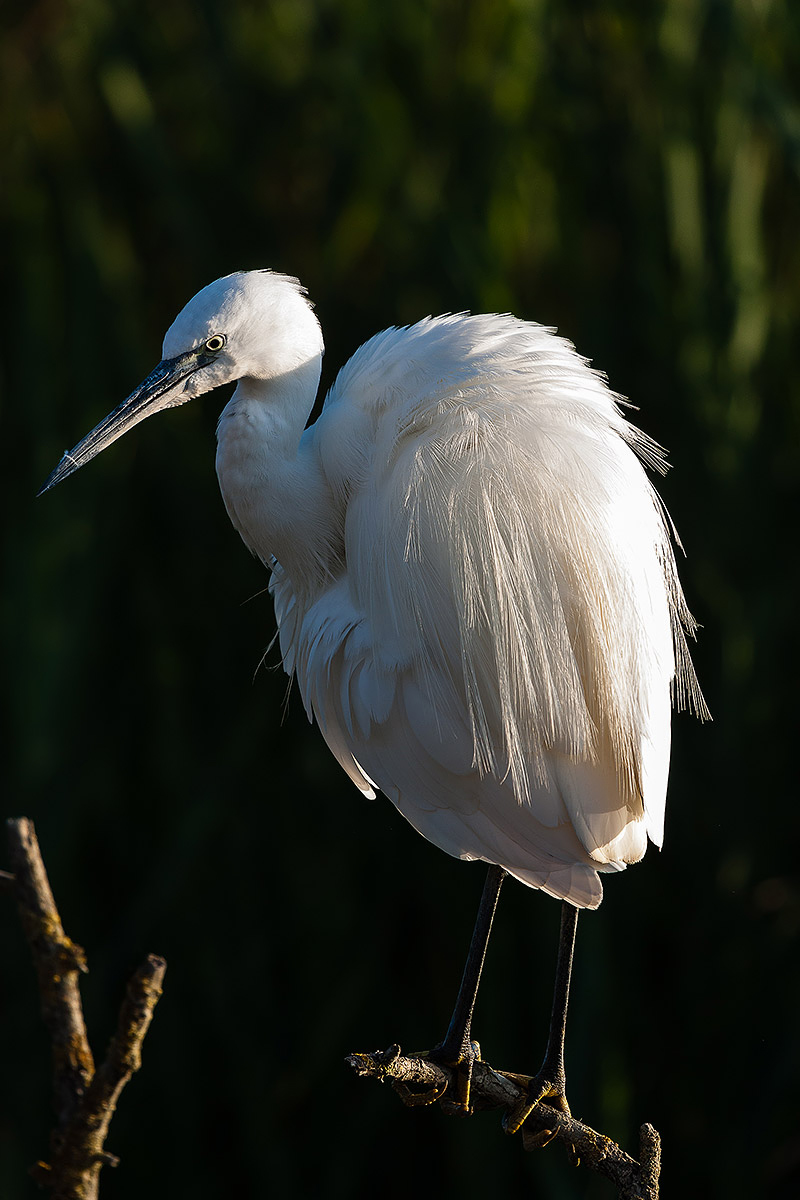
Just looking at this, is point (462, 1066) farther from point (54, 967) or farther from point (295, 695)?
point (295, 695)

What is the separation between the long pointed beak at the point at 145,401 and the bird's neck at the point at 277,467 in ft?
0.24

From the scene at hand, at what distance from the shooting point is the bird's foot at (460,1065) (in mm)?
1054

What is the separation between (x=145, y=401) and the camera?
1.07 meters

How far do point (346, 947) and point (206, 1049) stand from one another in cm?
26

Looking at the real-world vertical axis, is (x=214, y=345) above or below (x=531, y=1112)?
above

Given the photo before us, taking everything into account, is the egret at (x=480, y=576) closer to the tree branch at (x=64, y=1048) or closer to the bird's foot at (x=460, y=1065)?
the bird's foot at (x=460, y=1065)

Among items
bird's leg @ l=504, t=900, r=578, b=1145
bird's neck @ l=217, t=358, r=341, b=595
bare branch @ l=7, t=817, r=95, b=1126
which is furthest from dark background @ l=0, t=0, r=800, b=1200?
bare branch @ l=7, t=817, r=95, b=1126

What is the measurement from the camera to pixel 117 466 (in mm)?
1854

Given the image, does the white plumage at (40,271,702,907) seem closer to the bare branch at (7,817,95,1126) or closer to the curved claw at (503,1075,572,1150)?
the curved claw at (503,1075,572,1150)

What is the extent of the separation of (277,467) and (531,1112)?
634mm

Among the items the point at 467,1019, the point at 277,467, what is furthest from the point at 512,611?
the point at 467,1019

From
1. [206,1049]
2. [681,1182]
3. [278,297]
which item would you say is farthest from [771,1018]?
[278,297]

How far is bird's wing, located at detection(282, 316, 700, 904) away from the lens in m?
1.00

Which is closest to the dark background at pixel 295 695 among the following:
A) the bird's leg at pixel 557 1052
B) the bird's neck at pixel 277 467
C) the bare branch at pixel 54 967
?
the bird's leg at pixel 557 1052
